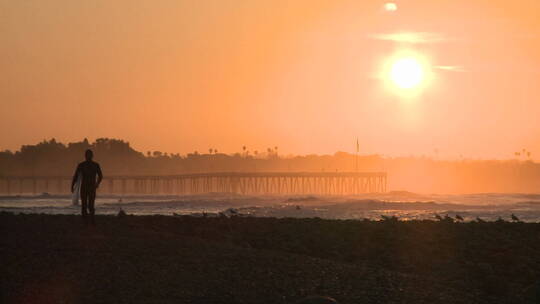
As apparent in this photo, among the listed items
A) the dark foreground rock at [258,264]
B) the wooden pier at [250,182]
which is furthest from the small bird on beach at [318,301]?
the wooden pier at [250,182]

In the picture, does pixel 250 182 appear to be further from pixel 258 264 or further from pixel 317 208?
pixel 258 264

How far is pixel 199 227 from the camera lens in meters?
26.0

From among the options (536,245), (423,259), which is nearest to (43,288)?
(423,259)

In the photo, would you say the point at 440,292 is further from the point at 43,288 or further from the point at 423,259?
the point at 43,288

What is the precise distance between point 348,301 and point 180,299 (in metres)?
2.89

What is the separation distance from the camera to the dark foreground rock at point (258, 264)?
48.9ft

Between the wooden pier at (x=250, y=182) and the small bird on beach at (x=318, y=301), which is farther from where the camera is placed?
the wooden pier at (x=250, y=182)

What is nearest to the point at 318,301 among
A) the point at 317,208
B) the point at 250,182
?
the point at 317,208

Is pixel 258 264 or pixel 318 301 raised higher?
pixel 258 264

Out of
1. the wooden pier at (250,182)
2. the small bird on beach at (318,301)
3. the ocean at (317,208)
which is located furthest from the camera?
the wooden pier at (250,182)

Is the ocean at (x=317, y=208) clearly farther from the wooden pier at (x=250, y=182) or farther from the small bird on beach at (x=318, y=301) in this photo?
the wooden pier at (x=250, y=182)

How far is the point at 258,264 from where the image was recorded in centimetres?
1723

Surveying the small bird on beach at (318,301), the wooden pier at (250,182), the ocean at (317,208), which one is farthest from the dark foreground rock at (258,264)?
the wooden pier at (250,182)

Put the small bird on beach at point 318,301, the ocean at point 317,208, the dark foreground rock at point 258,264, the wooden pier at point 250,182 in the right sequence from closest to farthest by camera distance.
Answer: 1. the small bird on beach at point 318,301
2. the dark foreground rock at point 258,264
3. the ocean at point 317,208
4. the wooden pier at point 250,182
